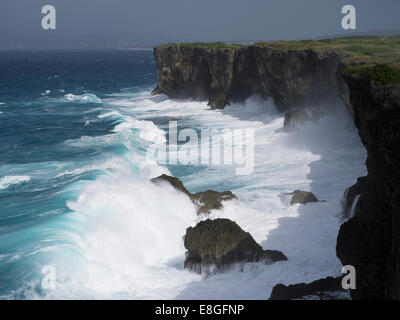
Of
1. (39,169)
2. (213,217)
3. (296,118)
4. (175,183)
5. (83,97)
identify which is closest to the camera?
(213,217)

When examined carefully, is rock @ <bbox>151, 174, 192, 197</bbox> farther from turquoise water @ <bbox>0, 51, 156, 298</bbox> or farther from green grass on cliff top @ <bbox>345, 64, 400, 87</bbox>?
green grass on cliff top @ <bbox>345, 64, 400, 87</bbox>

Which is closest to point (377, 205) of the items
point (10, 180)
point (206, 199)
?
point (206, 199)

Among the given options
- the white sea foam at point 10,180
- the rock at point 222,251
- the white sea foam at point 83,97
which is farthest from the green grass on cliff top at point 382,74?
the white sea foam at point 83,97

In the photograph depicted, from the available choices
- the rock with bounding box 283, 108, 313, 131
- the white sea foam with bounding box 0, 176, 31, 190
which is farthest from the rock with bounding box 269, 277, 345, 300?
the rock with bounding box 283, 108, 313, 131

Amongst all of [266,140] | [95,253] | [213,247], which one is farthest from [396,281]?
[266,140]

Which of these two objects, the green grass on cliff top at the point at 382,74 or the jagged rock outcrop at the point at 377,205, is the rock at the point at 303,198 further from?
the green grass on cliff top at the point at 382,74

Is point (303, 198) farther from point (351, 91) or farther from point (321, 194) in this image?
point (351, 91)
